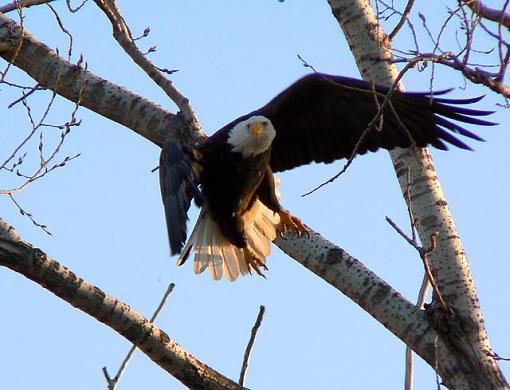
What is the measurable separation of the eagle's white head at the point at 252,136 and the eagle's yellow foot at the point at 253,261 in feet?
1.80

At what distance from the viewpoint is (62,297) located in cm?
293

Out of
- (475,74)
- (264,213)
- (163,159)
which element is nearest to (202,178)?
(264,213)

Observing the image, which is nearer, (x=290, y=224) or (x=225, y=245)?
(x=290, y=224)

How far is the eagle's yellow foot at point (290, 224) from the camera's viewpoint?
403 cm

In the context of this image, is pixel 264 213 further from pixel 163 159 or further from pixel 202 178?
pixel 163 159

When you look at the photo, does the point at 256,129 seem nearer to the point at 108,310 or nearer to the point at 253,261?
the point at 253,261

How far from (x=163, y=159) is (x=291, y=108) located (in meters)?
0.97

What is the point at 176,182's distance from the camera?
4.00 m

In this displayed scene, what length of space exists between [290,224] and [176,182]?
0.63m

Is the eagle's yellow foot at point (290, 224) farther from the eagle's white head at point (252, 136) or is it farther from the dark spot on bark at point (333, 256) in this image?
the eagle's white head at point (252, 136)

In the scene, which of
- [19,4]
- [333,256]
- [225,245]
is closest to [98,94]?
[19,4]

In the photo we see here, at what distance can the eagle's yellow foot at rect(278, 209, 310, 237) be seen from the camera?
4034 mm

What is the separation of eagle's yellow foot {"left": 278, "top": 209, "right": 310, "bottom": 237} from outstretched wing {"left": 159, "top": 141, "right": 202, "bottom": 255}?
1.42 feet

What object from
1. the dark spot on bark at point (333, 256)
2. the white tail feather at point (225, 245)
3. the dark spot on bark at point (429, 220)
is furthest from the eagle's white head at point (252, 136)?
the dark spot on bark at point (429, 220)
